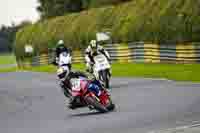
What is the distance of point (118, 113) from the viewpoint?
15922 mm

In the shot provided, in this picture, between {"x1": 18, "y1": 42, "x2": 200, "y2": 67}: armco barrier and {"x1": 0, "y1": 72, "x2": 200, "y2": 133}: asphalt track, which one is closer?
{"x1": 0, "y1": 72, "x2": 200, "y2": 133}: asphalt track

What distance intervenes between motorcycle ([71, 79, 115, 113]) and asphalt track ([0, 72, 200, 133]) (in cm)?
23

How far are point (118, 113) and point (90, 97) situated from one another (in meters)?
0.77

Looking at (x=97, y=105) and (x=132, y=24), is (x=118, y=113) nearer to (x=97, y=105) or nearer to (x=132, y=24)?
(x=97, y=105)

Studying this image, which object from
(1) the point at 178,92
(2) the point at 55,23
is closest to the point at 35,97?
(1) the point at 178,92

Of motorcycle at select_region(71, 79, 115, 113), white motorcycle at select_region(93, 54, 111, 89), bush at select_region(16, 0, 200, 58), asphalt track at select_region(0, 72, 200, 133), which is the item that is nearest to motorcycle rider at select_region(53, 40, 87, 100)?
asphalt track at select_region(0, 72, 200, 133)

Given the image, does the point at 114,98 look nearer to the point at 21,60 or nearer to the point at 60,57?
the point at 60,57

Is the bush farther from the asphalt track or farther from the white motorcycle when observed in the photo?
the asphalt track

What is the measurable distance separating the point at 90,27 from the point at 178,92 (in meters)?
30.7

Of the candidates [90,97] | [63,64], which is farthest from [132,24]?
[90,97]

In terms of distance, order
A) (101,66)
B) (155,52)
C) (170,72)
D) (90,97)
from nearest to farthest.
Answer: (90,97), (101,66), (170,72), (155,52)

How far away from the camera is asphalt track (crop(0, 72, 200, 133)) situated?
13661 mm

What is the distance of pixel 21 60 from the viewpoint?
66875mm

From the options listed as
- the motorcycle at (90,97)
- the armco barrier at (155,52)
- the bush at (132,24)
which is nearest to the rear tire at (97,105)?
the motorcycle at (90,97)
